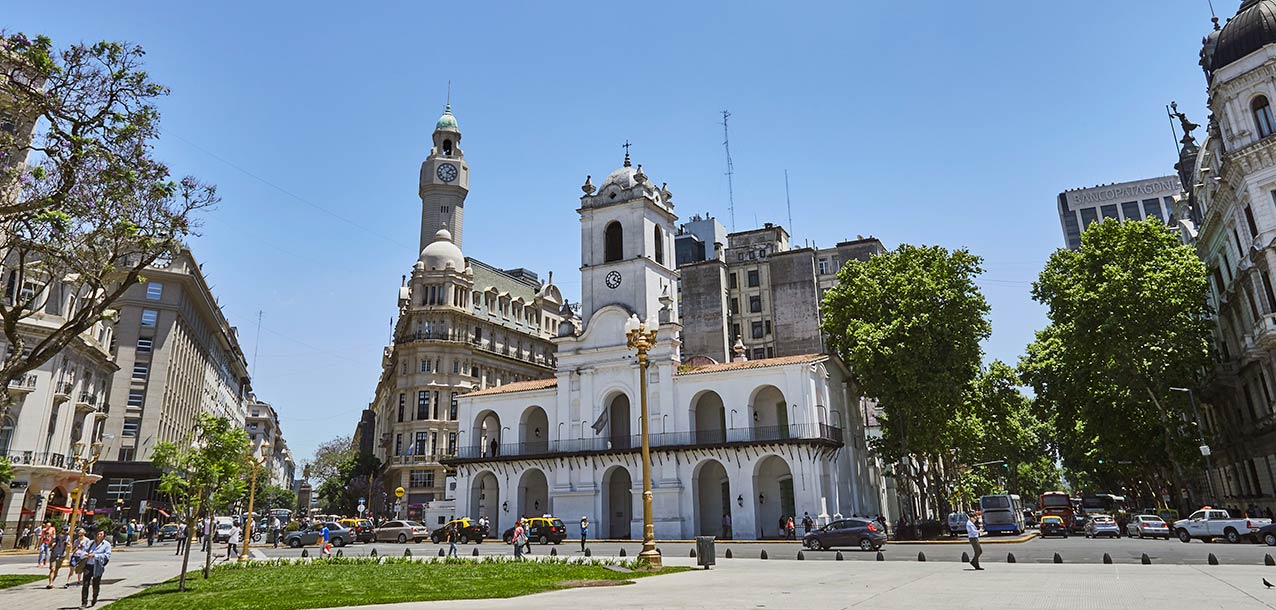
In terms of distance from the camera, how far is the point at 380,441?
73.7 meters

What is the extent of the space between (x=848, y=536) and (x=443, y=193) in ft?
197

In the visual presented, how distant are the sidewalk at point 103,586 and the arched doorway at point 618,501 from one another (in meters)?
22.3

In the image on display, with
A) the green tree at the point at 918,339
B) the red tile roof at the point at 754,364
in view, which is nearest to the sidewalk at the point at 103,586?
the red tile roof at the point at 754,364

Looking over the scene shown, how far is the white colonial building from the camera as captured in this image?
3941 cm

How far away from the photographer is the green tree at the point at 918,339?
3750 centimetres

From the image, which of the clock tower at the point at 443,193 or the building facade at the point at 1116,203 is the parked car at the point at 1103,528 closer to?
the clock tower at the point at 443,193

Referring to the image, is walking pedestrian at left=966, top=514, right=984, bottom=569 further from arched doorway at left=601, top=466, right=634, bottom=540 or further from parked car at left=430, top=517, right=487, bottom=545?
parked car at left=430, top=517, right=487, bottom=545

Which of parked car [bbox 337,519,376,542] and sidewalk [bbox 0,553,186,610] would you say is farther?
parked car [bbox 337,519,376,542]

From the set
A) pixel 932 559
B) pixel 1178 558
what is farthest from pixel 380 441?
pixel 1178 558

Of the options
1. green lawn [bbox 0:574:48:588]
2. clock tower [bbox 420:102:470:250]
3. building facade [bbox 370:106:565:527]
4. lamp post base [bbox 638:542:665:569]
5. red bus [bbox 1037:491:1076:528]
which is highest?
clock tower [bbox 420:102:470:250]

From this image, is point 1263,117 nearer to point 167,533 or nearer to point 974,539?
point 974,539

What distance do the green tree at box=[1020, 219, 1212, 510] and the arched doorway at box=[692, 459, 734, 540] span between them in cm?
1975

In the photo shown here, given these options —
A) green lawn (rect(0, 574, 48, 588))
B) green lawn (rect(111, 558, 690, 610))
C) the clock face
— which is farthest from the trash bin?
the clock face

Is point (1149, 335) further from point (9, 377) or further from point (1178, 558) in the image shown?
point (9, 377)
